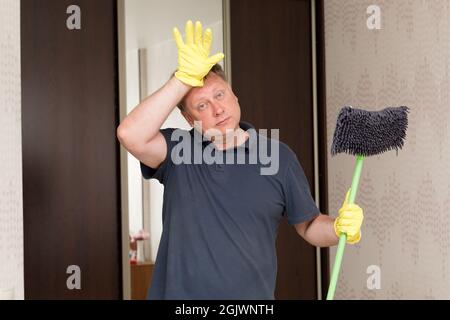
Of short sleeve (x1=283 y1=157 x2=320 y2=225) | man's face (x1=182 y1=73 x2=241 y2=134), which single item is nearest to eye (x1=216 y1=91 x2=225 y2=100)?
man's face (x1=182 y1=73 x2=241 y2=134)

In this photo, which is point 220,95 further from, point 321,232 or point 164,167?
point 321,232

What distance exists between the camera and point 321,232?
178 centimetres

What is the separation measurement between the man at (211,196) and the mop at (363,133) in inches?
4.7

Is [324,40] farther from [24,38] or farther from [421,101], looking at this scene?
[24,38]

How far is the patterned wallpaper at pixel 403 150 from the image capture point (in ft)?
8.44

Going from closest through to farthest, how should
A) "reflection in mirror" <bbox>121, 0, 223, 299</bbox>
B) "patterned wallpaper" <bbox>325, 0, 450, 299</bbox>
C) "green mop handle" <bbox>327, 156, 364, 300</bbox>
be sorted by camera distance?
"green mop handle" <bbox>327, 156, 364, 300</bbox>, "patterned wallpaper" <bbox>325, 0, 450, 299</bbox>, "reflection in mirror" <bbox>121, 0, 223, 299</bbox>

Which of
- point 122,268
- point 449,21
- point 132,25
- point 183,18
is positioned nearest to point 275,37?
point 183,18

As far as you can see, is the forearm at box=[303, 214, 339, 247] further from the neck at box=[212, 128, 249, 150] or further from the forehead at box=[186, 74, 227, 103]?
the forehead at box=[186, 74, 227, 103]

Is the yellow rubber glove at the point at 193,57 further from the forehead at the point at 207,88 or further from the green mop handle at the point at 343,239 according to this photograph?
the green mop handle at the point at 343,239

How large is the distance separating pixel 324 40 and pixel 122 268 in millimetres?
1414

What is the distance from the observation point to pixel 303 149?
3.39 metres

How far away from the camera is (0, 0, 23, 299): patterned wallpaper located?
171 centimetres

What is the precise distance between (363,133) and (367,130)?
0.04 feet

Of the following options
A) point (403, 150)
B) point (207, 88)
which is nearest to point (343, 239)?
point (207, 88)
